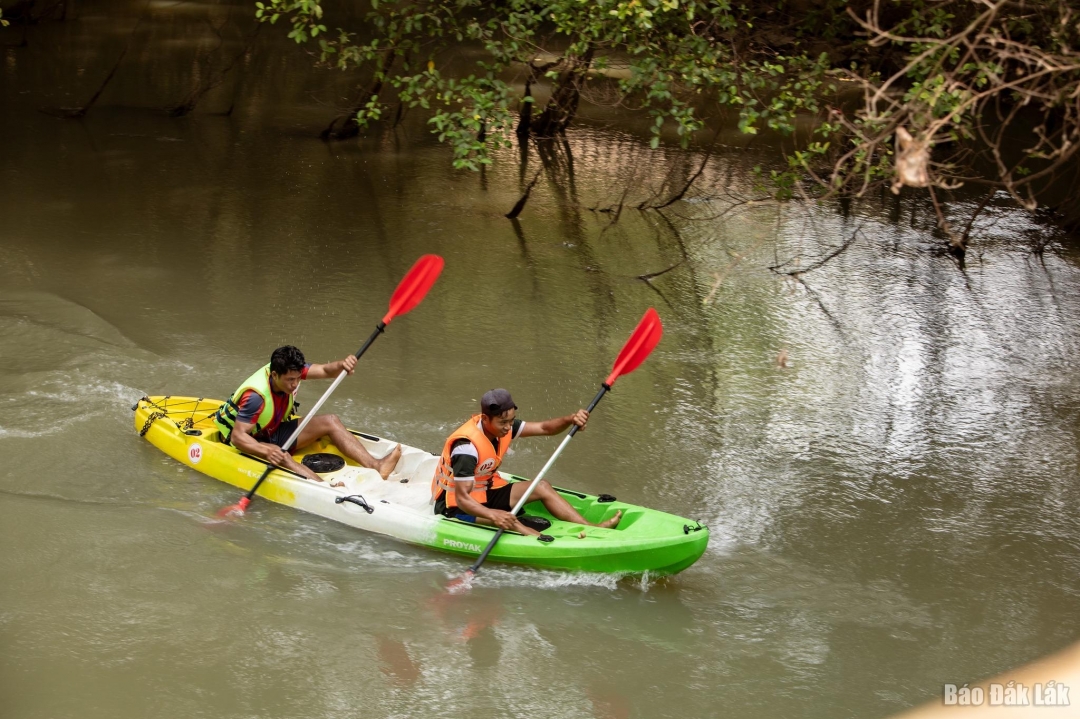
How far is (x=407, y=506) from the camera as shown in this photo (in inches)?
220

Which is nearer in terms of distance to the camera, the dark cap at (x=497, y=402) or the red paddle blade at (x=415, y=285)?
the dark cap at (x=497, y=402)

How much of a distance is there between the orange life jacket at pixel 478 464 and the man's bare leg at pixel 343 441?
53 cm

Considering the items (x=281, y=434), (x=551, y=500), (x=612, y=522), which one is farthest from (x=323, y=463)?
(x=612, y=522)

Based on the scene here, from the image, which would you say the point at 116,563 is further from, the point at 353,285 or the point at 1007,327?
the point at 1007,327

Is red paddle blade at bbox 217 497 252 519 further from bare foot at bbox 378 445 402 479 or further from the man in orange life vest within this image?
the man in orange life vest

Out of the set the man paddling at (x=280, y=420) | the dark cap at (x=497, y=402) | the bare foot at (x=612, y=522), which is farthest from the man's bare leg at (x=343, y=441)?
the bare foot at (x=612, y=522)

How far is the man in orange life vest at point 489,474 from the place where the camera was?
521cm

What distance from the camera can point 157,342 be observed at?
7.60m

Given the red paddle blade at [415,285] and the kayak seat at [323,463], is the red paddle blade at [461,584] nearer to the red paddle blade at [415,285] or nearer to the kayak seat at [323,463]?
the kayak seat at [323,463]

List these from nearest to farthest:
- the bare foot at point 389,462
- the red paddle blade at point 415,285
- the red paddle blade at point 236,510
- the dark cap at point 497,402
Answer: the dark cap at point 497,402
the red paddle blade at point 236,510
the bare foot at point 389,462
the red paddle blade at point 415,285

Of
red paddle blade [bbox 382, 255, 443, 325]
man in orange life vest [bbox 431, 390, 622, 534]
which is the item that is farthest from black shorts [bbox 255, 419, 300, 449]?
man in orange life vest [bbox 431, 390, 622, 534]

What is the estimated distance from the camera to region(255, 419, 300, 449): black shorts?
6.07 meters

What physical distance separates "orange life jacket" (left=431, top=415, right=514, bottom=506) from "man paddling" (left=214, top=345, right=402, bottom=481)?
0.64 metres

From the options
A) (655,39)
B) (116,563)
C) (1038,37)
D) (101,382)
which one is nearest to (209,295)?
(101,382)
